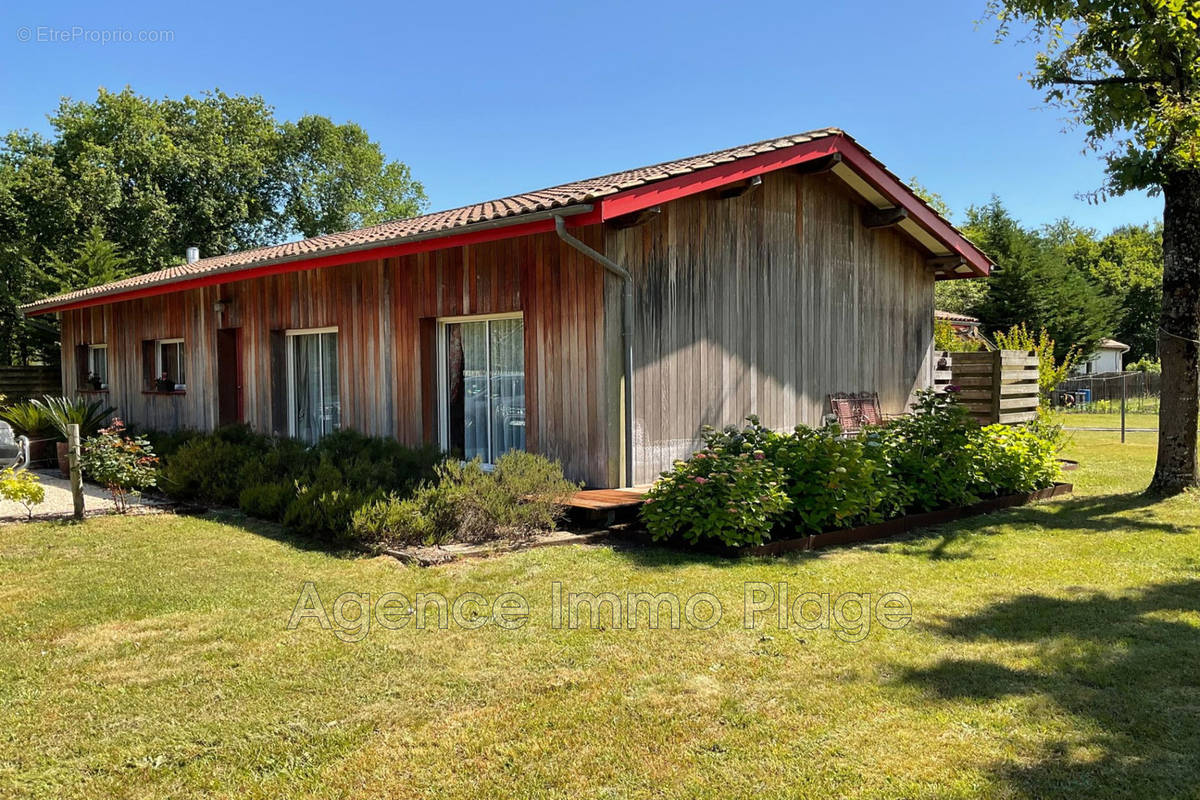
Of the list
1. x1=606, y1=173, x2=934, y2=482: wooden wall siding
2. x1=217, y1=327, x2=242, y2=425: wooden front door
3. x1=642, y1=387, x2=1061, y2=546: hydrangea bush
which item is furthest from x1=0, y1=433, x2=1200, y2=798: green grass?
x1=217, y1=327, x2=242, y2=425: wooden front door

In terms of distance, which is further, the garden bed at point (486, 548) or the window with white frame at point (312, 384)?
the window with white frame at point (312, 384)

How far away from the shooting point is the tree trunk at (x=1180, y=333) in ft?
29.3

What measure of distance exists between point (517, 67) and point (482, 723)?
27.8 metres

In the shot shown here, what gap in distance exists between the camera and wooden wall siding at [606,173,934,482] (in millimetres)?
8445

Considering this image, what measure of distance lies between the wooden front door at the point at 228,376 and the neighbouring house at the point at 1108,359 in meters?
41.4

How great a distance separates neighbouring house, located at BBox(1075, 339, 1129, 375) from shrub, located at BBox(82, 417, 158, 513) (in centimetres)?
4416

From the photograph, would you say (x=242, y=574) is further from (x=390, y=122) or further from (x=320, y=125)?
(x=390, y=122)

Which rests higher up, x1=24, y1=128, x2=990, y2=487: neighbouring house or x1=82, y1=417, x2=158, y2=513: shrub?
x1=24, y1=128, x2=990, y2=487: neighbouring house

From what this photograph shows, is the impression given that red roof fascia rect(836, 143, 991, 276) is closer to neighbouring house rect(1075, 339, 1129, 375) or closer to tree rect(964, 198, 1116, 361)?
tree rect(964, 198, 1116, 361)

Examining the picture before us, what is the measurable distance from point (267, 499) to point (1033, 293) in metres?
31.1

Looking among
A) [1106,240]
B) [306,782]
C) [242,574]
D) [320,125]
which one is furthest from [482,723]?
[1106,240]

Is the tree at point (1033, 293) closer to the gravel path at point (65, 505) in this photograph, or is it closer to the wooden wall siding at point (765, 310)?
the wooden wall siding at point (765, 310)

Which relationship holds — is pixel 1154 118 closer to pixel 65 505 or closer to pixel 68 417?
pixel 65 505

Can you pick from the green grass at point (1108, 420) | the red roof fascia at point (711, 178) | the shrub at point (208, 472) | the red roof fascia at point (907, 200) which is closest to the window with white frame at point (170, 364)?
the shrub at point (208, 472)
